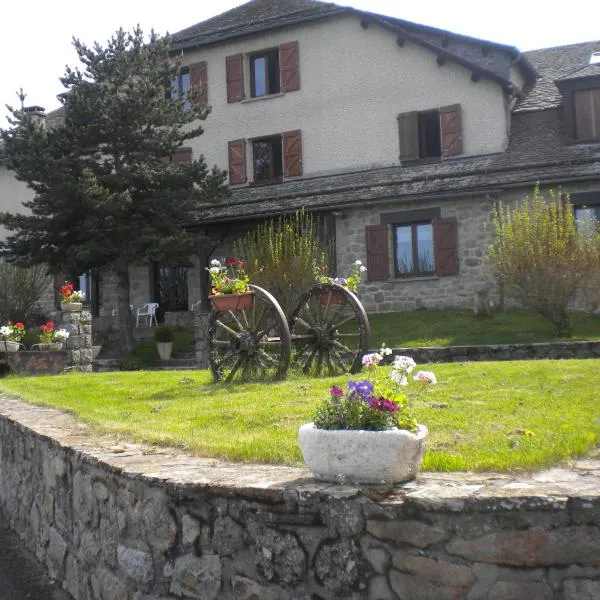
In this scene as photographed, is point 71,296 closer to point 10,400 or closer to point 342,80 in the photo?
point 10,400

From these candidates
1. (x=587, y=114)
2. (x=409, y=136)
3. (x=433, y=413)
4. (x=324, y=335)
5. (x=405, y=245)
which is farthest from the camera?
(x=409, y=136)

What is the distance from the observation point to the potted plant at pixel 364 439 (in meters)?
3.53

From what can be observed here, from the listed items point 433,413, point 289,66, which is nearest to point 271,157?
point 289,66

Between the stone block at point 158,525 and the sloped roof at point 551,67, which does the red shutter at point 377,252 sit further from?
the stone block at point 158,525

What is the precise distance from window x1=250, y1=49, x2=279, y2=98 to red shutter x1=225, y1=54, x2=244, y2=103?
367 mm

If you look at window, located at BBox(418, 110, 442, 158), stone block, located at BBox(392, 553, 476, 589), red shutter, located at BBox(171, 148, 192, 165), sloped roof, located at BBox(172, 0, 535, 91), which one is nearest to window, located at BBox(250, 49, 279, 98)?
sloped roof, located at BBox(172, 0, 535, 91)

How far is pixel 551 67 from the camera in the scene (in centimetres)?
2348

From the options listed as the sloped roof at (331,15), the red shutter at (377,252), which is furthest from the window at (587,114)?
the red shutter at (377,252)

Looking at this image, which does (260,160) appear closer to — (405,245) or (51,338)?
(405,245)

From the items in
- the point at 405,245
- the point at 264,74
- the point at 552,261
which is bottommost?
the point at 552,261

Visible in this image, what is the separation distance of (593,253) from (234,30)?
13.2 meters

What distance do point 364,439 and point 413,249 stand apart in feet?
54.1

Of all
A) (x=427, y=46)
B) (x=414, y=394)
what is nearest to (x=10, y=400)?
(x=414, y=394)

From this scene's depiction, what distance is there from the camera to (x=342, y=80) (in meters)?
21.8
